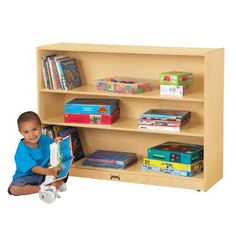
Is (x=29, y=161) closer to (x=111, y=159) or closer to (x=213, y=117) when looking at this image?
(x=111, y=159)

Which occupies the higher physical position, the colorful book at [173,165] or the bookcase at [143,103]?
the bookcase at [143,103]

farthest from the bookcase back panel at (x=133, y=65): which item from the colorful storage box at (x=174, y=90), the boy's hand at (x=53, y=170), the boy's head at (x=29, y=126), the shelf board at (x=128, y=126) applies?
the boy's hand at (x=53, y=170)

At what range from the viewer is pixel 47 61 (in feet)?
19.5

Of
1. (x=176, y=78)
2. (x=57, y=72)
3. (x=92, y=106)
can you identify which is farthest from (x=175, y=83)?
(x=57, y=72)

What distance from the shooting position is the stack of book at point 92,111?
5.87 meters

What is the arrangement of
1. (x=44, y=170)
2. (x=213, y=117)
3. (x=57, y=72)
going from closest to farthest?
1. (x=44, y=170)
2. (x=213, y=117)
3. (x=57, y=72)

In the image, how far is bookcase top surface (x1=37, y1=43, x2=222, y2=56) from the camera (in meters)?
5.45

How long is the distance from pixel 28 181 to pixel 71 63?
1.14 metres

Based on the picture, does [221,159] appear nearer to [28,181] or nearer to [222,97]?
[222,97]

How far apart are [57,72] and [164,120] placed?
102cm

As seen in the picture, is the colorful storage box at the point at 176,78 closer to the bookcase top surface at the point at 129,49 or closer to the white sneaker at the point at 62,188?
the bookcase top surface at the point at 129,49

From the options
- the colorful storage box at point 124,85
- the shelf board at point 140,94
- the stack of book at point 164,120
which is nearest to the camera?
the shelf board at point 140,94

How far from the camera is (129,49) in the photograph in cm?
568

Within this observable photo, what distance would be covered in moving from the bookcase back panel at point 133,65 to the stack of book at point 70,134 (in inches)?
17.8
